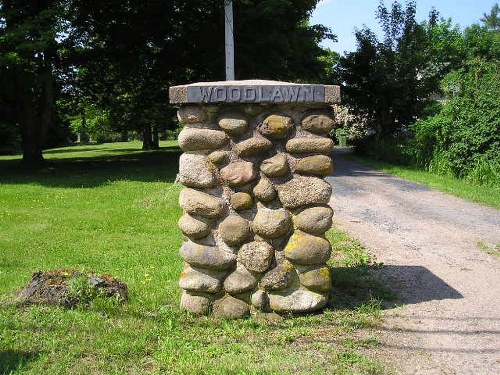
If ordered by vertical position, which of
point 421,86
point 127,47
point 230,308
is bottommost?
point 230,308

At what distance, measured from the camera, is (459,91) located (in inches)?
645

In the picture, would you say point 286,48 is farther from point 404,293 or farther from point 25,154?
point 404,293

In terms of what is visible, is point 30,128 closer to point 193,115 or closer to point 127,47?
point 127,47

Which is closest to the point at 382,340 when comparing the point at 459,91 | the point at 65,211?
the point at 65,211

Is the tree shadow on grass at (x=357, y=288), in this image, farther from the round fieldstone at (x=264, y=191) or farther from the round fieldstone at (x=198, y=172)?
the round fieldstone at (x=198, y=172)

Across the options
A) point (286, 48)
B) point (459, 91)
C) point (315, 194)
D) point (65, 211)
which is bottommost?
point (65, 211)

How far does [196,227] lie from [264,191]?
1.84 ft

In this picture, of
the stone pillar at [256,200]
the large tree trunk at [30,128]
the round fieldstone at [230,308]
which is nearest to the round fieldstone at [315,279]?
the stone pillar at [256,200]

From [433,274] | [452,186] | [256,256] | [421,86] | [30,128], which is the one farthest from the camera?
[421,86]

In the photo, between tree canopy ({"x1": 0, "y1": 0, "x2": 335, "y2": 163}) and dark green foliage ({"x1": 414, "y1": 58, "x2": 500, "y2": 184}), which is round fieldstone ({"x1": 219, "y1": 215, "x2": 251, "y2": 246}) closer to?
dark green foliage ({"x1": 414, "y1": 58, "x2": 500, "y2": 184})

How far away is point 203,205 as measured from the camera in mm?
4297

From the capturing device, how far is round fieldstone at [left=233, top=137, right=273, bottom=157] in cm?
431

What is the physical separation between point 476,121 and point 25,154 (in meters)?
14.8

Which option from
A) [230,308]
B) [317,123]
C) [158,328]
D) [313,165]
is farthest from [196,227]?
[317,123]
